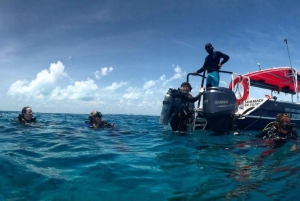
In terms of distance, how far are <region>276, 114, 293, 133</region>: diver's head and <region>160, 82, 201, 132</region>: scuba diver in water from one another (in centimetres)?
306

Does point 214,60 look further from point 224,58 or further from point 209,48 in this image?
point 209,48

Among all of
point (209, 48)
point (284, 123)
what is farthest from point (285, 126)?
point (209, 48)

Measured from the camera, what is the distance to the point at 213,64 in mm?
9570

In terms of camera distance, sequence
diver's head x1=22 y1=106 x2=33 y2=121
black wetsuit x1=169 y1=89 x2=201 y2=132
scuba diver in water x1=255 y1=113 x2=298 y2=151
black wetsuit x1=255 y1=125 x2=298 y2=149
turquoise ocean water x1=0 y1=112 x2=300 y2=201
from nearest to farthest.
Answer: turquoise ocean water x1=0 y1=112 x2=300 y2=201
black wetsuit x1=255 y1=125 x2=298 y2=149
scuba diver in water x1=255 y1=113 x2=298 y2=151
black wetsuit x1=169 y1=89 x2=201 y2=132
diver's head x1=22 y1=106 x2=33 y2=121

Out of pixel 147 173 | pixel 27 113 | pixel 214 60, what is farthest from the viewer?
pixel 27 113

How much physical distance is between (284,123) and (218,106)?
218cm

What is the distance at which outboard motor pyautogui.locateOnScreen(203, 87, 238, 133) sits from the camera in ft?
26.7

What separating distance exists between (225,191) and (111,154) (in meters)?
2.94

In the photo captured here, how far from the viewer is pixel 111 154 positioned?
18.2 feet

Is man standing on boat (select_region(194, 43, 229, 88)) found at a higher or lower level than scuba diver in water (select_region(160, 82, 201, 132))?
higher

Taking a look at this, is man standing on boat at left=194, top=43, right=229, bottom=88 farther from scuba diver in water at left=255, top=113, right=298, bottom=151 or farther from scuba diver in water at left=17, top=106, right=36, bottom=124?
scuba diver in water at left=17, top=106, right=36, bottom=124

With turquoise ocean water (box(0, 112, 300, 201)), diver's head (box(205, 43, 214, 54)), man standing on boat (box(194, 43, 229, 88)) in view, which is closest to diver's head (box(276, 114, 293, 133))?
turquoise ocean water (box(0, 112, 300, 201))

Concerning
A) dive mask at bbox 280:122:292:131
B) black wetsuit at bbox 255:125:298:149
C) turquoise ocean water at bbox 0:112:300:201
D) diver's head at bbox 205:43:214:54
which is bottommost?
turquoise ocean water at bbox 0:112:300:201

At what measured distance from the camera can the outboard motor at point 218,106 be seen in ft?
26.7
